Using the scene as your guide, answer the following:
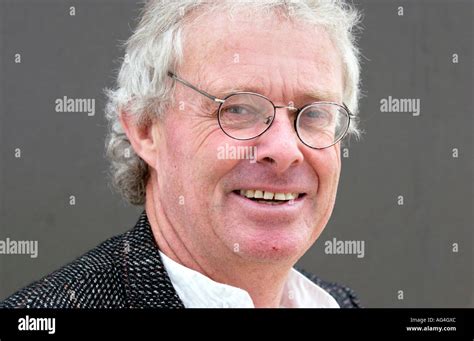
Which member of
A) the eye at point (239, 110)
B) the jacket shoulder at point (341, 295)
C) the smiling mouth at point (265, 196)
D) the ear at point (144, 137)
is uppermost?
the eye at point (239, 110)

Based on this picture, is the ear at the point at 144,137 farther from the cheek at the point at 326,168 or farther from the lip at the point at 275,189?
the cheek at the point at 326,168

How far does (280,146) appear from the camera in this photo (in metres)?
2.17

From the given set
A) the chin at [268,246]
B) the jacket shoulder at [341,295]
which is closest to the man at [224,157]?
the chin at [268,246]

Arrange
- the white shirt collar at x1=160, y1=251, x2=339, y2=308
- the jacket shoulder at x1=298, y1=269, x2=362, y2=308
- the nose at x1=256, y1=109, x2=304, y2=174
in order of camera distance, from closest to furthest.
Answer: the nose at x1=256, y1=109, x2=304, y2=174 → the white shirt collar at x1=160, y1=251, x2=339, y2=308 → the jacket shoulder at x1=298, y1=269, x2=362, y2=308

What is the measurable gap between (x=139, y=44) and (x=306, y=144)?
68cm

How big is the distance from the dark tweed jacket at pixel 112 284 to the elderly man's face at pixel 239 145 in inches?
5.5

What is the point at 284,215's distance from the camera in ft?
7.39

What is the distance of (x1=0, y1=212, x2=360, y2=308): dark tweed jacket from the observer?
2184 mm

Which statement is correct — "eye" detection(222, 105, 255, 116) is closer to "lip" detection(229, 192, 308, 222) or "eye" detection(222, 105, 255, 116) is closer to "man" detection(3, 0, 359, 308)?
"man" detection(3, 0, 359, 308)

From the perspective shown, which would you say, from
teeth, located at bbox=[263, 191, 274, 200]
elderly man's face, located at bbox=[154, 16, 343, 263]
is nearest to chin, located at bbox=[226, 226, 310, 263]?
elderly man's face, located at bbox=[154, 16, 343, 263]

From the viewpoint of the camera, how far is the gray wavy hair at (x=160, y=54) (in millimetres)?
2275

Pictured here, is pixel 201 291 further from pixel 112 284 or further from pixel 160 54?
pixel 160 54

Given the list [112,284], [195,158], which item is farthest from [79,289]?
[195,158]

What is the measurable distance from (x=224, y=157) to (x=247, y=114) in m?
0.15
